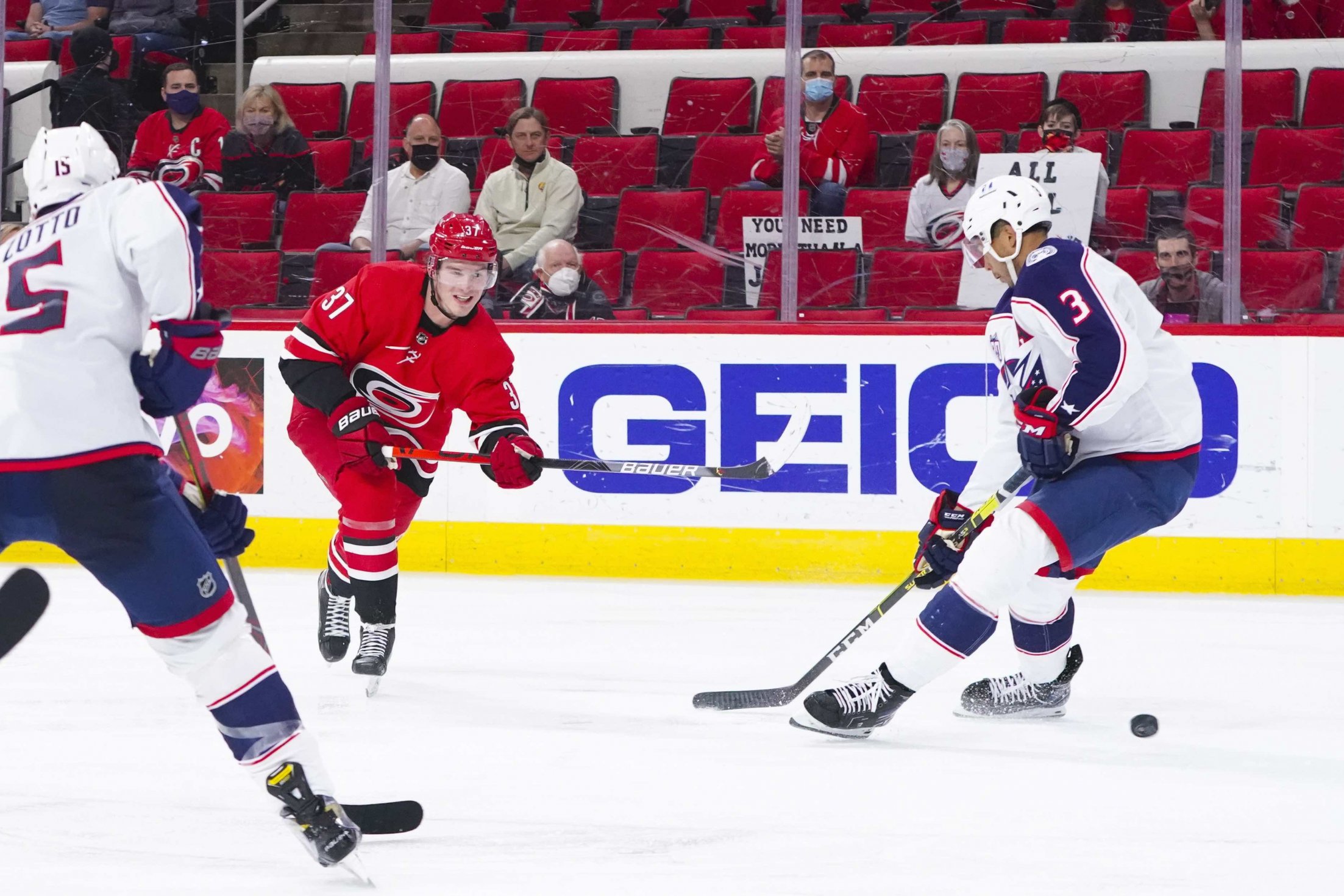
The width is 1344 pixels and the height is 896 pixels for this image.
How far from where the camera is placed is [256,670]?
2.03 metres

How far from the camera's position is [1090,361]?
287 cm

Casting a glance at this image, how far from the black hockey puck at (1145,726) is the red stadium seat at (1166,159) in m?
2.43

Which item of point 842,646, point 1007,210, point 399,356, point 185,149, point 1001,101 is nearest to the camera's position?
point 1007,210

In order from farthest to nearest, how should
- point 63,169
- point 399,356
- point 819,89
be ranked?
point 819,89 → point 399,356 → point 63,169

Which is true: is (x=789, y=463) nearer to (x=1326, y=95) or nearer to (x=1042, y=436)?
(x=1326, y=95)

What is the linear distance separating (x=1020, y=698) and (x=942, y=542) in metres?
0.44

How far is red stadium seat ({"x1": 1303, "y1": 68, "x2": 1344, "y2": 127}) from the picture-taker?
4.88 meters

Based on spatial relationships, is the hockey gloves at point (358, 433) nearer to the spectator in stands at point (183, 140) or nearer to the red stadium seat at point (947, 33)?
the spectator in stands at point (183, 140)

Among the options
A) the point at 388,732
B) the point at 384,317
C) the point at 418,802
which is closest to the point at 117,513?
the point at 418,802

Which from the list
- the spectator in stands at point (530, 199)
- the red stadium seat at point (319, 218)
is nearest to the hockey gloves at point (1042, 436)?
the spectator in stands at point (530, 199)

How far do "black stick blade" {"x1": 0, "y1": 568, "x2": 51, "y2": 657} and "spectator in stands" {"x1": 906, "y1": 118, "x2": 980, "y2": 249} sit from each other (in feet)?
11.5

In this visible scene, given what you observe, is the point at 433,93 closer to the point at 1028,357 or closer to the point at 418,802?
the point at 1028,357

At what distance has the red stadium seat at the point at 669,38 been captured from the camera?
5234 mm

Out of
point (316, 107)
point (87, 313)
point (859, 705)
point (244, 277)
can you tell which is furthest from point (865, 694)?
point (316, 107)
